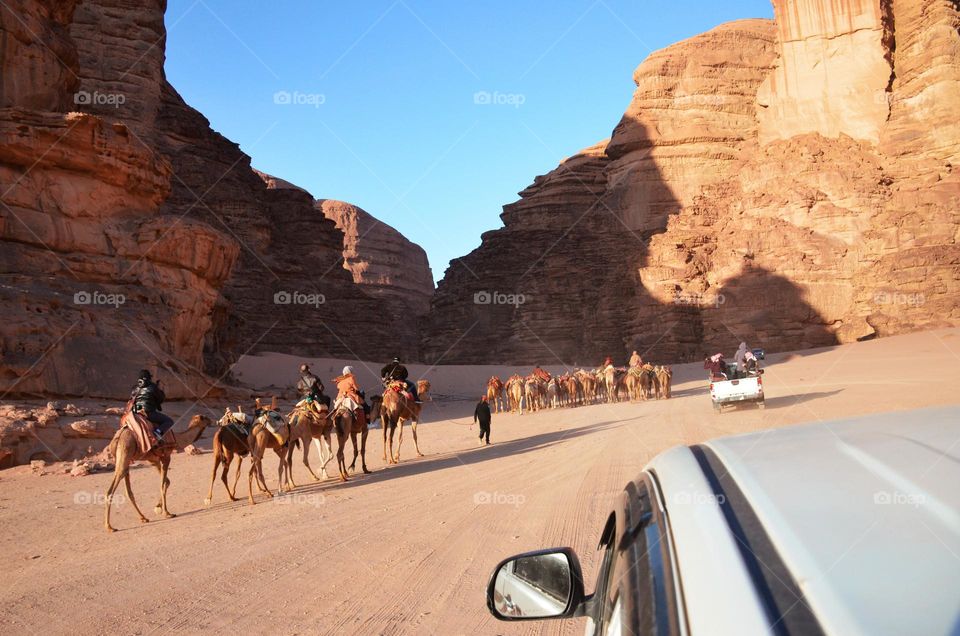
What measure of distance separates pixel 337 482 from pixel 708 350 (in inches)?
1483

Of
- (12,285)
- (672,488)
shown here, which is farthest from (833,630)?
(12,285)

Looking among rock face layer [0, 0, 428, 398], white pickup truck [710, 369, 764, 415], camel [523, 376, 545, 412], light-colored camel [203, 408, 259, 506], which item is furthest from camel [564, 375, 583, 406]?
light-colored camel [203, 408, 259, 506]

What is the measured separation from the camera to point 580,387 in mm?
31688

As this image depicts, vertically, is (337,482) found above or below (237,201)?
below

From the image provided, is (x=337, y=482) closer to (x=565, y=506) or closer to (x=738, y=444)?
(x=565, y=506)

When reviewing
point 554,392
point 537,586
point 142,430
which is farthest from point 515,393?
point 537,586

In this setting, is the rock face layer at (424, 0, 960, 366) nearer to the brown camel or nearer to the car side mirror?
the brown camel

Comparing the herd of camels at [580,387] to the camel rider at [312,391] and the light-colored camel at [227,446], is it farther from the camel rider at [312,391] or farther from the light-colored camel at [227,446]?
the light-colored camel at [227,446]

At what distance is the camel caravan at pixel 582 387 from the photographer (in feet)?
94.1

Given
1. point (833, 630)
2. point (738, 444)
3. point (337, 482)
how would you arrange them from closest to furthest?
point (833, 630) < point (738, 444) < point (337, 482)

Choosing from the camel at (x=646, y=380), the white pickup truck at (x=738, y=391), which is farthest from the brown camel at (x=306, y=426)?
the camel at (x=646, y=380)

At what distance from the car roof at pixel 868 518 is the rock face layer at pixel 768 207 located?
40772mm

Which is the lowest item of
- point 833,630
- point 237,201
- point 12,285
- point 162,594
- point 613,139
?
point 162,594

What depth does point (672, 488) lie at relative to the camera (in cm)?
167
